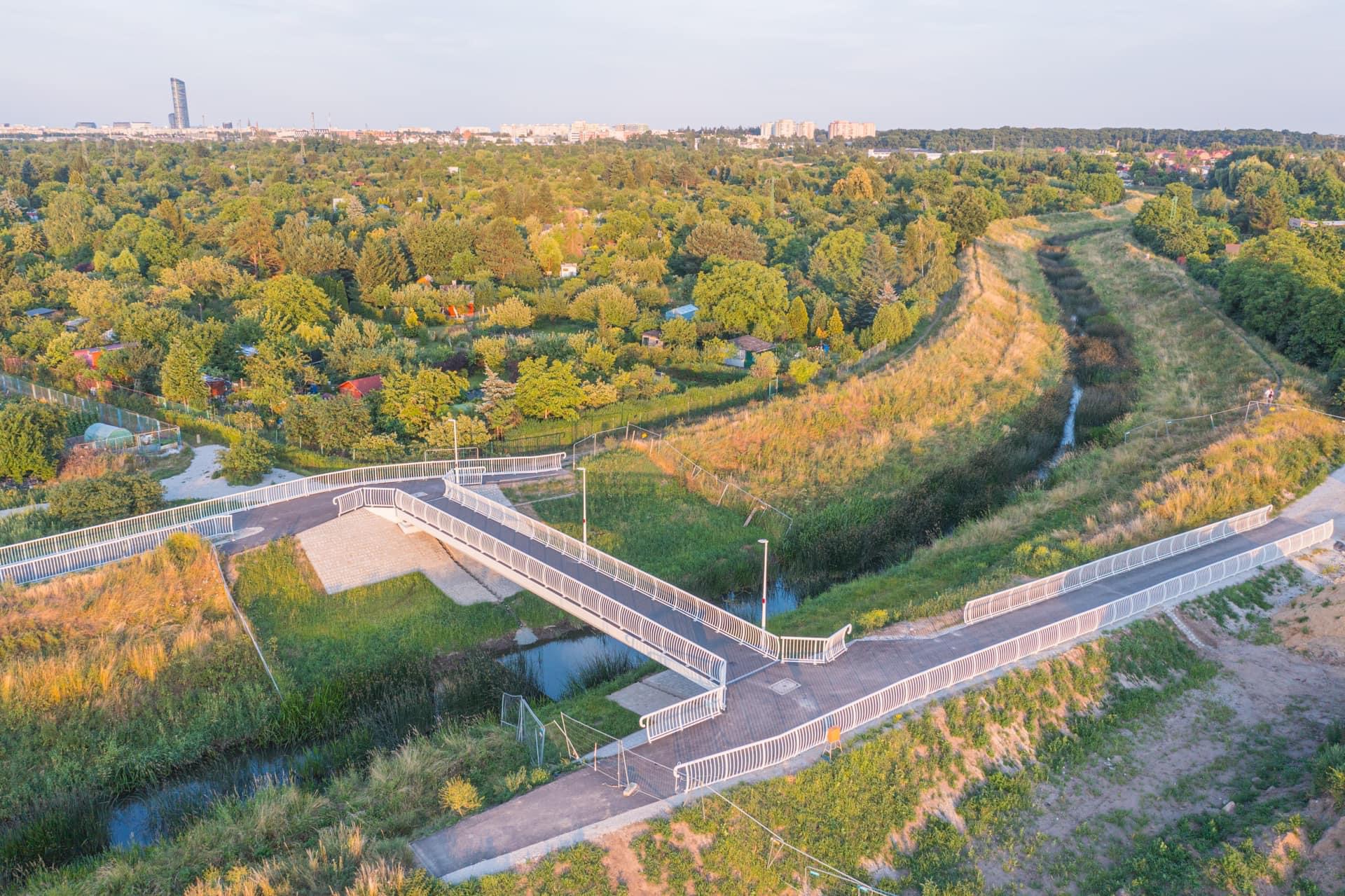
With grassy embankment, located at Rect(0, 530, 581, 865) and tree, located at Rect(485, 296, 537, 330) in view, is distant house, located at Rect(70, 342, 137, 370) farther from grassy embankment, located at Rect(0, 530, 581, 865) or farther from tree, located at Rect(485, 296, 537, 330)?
grassy embankment, located at Rect(0, 530, 581, 865)

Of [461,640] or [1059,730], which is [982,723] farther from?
[461,640]

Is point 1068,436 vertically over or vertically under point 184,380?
under

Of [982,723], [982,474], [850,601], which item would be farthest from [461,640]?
[982,474]

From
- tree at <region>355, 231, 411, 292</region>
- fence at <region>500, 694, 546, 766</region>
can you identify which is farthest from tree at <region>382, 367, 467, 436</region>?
tree at <region>355, 231, 411, 292</region>

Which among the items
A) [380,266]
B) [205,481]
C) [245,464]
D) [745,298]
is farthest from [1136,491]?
[380,266]

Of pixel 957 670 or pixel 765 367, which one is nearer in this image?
pixel 957 670

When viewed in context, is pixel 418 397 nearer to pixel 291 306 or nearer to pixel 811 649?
pixel 291 306
